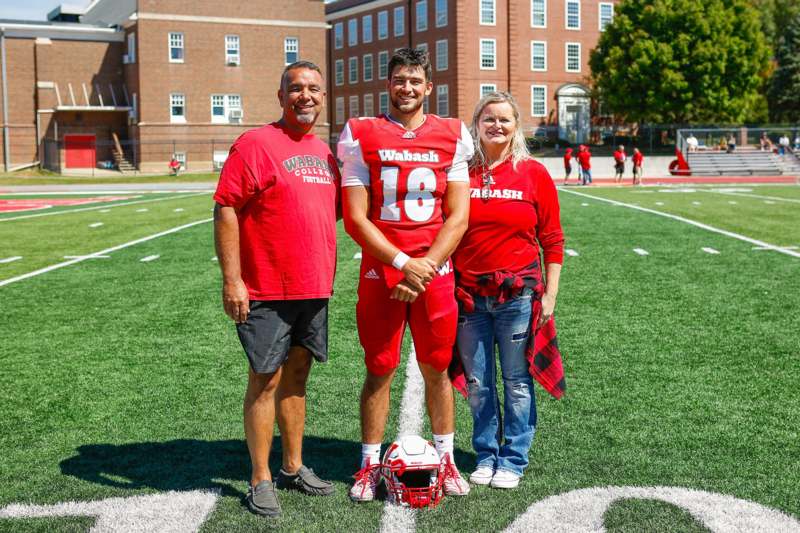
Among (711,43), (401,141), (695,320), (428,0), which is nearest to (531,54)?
(428,0)

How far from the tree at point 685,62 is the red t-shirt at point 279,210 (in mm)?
52911

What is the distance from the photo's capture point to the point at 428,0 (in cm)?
6262

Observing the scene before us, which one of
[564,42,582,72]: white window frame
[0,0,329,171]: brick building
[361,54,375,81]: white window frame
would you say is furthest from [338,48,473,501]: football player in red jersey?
[361,54,375,81]: white window frame

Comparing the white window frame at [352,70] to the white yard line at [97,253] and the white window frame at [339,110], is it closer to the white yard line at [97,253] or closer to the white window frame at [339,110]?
the white window frame at [339,110]

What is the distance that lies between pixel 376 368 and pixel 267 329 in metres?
0.50

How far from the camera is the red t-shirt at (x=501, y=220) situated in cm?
398

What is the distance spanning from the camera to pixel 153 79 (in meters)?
51.4

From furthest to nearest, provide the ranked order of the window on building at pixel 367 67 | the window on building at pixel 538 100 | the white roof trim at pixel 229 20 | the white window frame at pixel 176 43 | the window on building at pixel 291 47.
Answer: the window on building at pixel 367 67 < the window on building at pixel 538 100 < the window on building at pixel 291 47 < the white window frame at pixel 176 43 < the white roof trim at pixel 229 20

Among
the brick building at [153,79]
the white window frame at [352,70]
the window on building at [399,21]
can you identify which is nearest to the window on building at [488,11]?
the window on building at [399,21]

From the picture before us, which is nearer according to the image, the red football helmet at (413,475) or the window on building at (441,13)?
the red football helmet at (413,475)

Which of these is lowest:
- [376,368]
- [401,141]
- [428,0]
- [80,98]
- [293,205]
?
[376,368]

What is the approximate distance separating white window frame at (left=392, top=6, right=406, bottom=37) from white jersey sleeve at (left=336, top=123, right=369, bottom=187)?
2530 inches

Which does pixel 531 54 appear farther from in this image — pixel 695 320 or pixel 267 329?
pixel 267 329

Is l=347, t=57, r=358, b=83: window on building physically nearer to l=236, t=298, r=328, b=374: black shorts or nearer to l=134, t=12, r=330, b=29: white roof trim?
l=134, t=12, r=330, b=29: white roof trim
